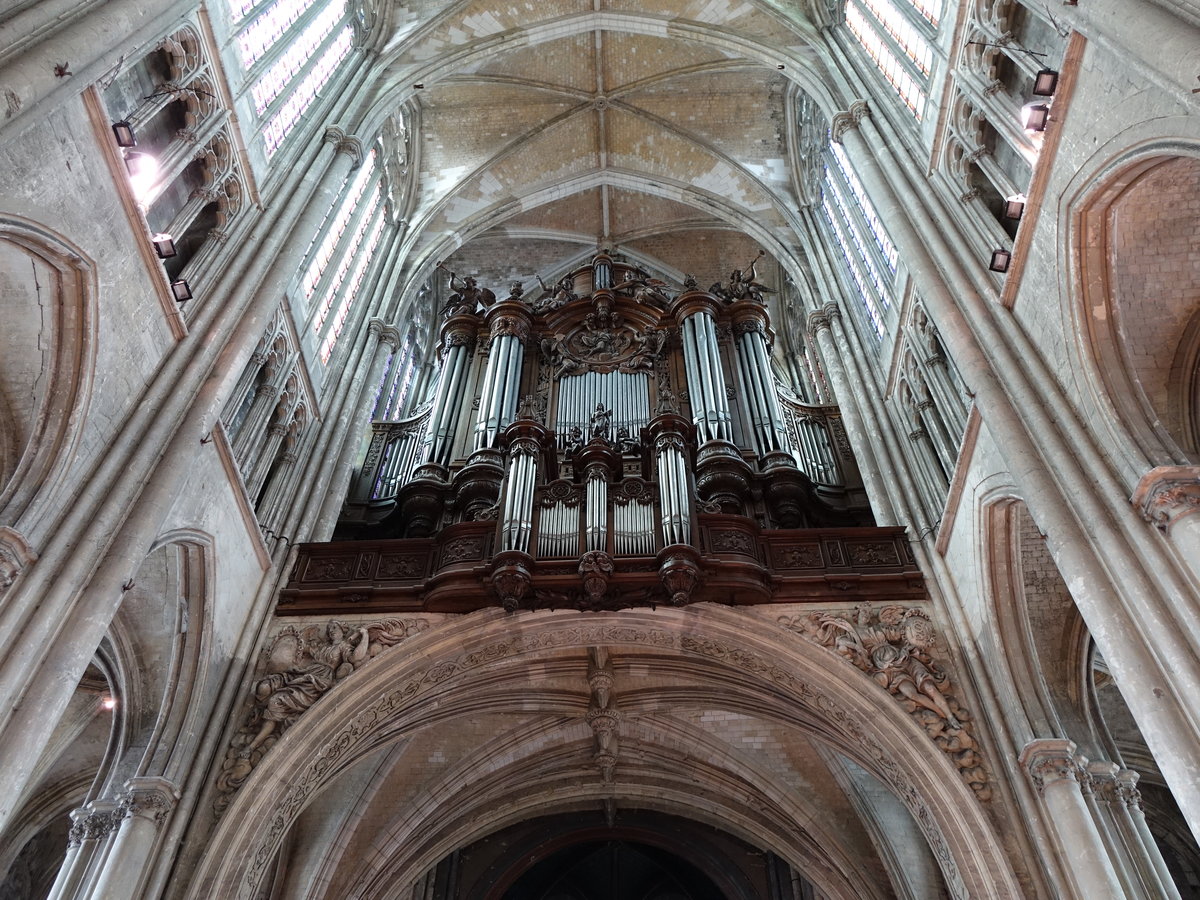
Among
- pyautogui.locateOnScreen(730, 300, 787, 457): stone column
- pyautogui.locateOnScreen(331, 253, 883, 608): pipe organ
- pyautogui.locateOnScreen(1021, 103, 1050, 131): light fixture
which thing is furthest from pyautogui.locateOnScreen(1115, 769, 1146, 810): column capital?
pyautogui.locateOnScreen(730, 300, 787, 457): stone column

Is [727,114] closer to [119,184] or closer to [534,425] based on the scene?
[534,425]

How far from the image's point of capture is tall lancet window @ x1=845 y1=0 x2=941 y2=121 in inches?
482

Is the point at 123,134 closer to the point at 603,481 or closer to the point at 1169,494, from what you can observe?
the point at 603,481

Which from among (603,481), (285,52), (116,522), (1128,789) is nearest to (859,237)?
(603,481)

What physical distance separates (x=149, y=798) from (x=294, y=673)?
204 cm

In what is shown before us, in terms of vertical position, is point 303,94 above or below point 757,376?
above

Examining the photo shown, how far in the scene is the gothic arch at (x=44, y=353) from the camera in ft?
24.2

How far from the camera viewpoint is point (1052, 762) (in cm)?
831

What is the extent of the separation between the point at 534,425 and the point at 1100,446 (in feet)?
23.6

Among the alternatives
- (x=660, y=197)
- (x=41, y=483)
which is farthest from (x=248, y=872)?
(x=660, y=197)

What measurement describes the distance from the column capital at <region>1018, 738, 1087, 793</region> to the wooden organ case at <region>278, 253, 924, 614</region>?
2.50 metres

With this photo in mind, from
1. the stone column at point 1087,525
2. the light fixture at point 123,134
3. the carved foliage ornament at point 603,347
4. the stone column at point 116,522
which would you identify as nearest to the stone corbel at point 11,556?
the stone column at point 116,522

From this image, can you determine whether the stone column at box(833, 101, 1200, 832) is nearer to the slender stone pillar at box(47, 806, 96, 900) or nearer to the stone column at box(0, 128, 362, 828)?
the stone column at box(0, 128, 362, 828)

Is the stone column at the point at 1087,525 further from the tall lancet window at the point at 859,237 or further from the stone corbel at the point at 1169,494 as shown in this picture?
the tall lancet window at the point at 859,237
